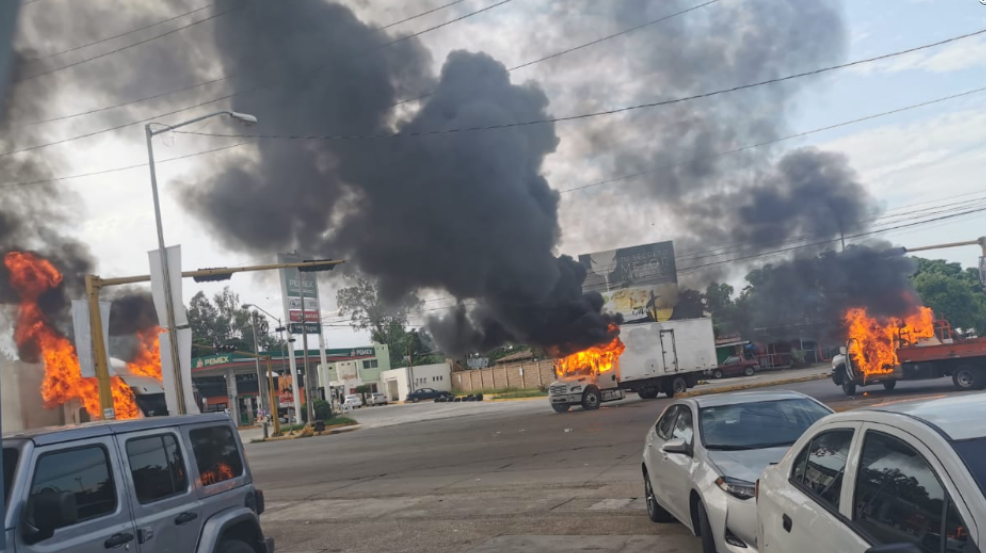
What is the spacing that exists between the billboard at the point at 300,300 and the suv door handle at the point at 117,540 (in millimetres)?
40290

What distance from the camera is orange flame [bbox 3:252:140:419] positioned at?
26406 millimetres

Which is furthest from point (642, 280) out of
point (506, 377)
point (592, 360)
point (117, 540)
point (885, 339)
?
point (117, 540)

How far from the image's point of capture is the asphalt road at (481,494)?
875 centimetres

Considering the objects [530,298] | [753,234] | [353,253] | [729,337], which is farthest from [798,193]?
[729,337]

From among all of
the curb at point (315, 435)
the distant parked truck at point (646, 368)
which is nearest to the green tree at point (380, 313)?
the curb at point (315, 435)

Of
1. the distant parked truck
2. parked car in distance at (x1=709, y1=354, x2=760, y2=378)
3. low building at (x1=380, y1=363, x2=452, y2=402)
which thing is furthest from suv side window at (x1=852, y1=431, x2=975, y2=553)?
low building at (x1=380, y1=363, x2=452, y2=402)

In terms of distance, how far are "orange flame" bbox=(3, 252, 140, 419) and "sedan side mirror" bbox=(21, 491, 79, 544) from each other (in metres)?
24.0

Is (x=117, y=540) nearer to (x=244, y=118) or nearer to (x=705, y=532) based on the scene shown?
(x=705, y=532)

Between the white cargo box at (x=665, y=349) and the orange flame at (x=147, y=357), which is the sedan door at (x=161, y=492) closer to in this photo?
the orange flame at (x=147, y=357)

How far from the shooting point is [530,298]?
33.5 meters

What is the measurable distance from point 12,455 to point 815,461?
4.39 metres

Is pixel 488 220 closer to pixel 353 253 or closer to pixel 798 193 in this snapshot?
pixel 353 253

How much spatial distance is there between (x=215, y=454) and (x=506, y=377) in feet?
197

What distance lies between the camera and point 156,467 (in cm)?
539
